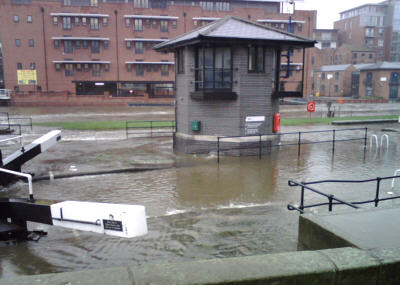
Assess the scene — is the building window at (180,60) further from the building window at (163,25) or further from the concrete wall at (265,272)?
the building window at (163,25)

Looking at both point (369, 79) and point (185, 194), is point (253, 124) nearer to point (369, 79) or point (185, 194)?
point (185, 194)

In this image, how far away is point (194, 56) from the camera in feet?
52.5

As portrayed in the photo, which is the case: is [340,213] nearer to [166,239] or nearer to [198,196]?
[166,239]

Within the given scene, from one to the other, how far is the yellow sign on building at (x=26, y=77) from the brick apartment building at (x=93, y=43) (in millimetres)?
211

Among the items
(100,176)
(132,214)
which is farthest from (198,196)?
(132,214)

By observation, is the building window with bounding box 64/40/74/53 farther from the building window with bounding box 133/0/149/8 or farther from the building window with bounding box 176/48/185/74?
the building window with bounding box 176/48/185/74

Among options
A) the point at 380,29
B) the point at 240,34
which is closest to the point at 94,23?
the point at 240,34

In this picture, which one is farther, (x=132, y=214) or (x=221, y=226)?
(x=221, y=226)

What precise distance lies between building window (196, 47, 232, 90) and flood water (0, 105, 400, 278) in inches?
127

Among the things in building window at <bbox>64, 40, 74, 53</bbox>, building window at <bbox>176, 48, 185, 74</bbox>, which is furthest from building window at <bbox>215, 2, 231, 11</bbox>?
building window at <bbox>176, 48, 185, 74</bbox>

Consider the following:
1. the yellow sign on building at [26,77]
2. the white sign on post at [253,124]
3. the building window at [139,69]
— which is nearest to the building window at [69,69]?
the yellow sign on building at [26,77]

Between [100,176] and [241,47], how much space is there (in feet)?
26.2

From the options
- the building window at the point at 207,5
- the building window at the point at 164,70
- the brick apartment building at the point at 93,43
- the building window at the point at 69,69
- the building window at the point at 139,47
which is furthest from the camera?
the building window at the point at 207,5

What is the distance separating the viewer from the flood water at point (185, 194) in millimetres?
6453
